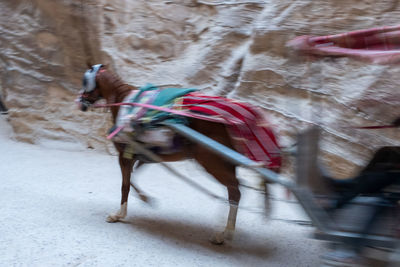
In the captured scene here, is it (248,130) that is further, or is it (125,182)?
(125,182)

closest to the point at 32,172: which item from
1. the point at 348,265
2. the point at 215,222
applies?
the point at 215,222

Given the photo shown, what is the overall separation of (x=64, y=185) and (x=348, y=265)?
3943 millimetres

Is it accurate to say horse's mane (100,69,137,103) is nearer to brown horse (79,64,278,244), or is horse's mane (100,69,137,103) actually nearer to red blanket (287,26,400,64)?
brown horse (79,64,278,244)

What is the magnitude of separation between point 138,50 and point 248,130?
5.23 metres

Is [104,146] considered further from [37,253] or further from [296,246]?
[296,246]

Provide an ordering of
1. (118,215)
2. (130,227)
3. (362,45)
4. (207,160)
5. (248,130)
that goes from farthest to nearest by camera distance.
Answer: (118,215), (130,227), (207,160), (248,130), (362,45)

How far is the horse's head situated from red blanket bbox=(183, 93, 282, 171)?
4.75 ft

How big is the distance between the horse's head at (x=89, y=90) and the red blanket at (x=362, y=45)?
2356mm

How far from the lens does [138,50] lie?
24.9ft

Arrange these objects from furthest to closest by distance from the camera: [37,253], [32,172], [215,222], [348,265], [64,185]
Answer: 1. [32,172]
2. [64,185]
3. [215,222]
4. [37,253]
5. [348,265]

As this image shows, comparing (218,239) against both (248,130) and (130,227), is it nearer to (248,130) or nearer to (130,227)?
(130,227)

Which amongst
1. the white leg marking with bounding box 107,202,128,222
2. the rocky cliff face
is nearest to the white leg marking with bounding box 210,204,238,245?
the white leg marking with bounding box 107,202,128,222

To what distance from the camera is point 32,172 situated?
5.38 meters

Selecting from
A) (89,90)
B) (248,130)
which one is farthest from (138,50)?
(248,130)
